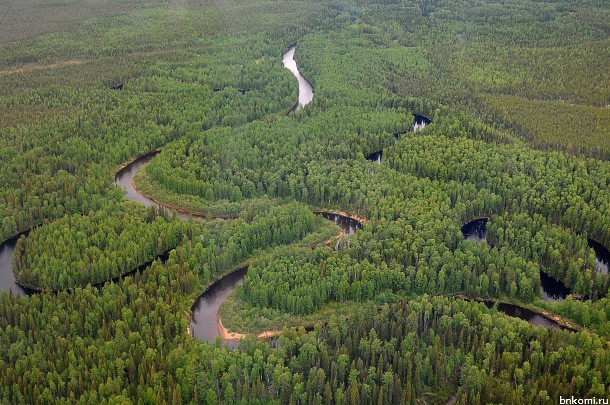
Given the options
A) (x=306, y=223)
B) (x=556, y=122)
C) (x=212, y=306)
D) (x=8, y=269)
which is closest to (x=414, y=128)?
(x=556, y=122)

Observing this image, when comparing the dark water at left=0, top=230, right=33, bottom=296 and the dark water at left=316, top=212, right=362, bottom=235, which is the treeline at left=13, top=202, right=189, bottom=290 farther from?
the dark water at left=316, top=212, right=362, bottom=235

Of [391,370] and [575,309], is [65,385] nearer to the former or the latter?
[391,370]

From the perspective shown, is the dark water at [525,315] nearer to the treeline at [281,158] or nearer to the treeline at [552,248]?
the treeline at [552,248]

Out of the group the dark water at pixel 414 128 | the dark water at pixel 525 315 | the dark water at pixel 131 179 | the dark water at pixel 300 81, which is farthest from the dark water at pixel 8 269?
the dark water at pixel 300 81

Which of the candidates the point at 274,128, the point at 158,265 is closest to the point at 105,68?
the point at 274,128

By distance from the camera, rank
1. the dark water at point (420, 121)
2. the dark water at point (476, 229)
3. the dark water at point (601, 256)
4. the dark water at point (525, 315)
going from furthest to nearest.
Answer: the dark water at point (420, 121)
the dark water at point (476, 229)
the dark water at point (601, 256)
the dark water at point (525, 315)

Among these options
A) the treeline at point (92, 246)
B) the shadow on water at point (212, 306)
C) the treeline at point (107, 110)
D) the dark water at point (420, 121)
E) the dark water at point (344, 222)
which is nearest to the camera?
the shadow on water at point (212, 306)

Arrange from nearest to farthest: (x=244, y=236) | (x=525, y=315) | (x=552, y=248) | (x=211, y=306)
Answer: (x=525, y=315) < (x=211, y=306) < (x=552, y=248) < (x=244, y=236)

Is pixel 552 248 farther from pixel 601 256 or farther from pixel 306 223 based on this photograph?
pixel 306 223
